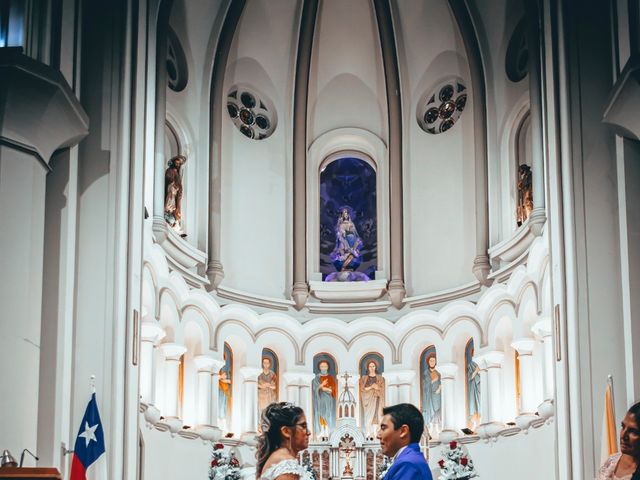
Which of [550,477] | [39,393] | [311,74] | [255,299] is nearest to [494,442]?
[550,477]

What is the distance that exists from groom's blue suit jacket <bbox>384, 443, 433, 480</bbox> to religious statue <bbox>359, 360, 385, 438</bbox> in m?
11.6

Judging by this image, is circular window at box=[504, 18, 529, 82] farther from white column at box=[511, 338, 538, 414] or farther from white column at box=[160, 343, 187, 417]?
white column at box=[160, 343, 187, 417]

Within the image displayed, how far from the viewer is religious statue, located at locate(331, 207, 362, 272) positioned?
1898 cm

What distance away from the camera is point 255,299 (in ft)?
58.9

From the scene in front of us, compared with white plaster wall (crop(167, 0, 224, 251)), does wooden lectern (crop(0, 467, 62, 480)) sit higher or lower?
lower

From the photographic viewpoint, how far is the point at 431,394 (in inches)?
700

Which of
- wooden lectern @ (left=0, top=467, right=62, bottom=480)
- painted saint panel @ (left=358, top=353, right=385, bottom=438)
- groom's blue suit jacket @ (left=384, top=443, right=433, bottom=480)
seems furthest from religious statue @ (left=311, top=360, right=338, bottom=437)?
groom's blue suit jacket @ (left=384, top=443, right=433, bottom=480)

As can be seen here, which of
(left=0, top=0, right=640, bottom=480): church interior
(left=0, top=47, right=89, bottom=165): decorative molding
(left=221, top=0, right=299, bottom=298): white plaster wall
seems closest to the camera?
(left=0, top=47, right=89, bottom=165): decorative molding

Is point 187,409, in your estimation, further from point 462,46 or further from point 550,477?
point 462,46

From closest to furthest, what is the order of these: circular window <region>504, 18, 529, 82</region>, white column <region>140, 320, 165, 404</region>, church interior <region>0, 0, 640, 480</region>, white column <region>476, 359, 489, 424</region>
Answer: church interior <region>0, 0, 640, 480</region>
white column <region>140, 320, 165, 404</region>
white column <region>476, 359, 489, 424</region>
circular window <region>504, 18, 529, 82</region>

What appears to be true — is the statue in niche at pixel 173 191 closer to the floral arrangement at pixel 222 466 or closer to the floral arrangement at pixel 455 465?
the floral arrangement at pixel 222 466

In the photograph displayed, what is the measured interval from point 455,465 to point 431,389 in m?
2.32

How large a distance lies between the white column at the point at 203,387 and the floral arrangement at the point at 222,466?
642 millimetres

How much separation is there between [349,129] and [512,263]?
4431 mm
